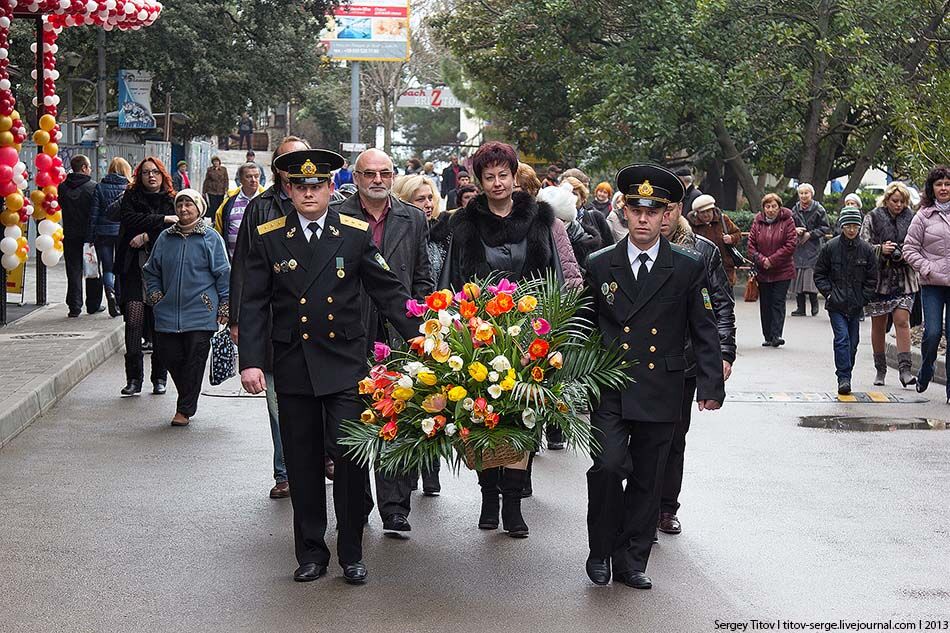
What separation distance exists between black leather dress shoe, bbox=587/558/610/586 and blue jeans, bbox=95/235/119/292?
11184mm

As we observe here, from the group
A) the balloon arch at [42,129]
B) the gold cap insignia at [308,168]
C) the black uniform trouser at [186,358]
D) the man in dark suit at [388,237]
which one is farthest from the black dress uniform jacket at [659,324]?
the balloon arch at [42,129]

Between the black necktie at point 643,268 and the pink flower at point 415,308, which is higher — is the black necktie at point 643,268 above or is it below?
above

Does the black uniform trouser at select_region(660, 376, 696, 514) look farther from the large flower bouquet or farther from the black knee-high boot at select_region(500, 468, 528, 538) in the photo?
the large flower bouquet

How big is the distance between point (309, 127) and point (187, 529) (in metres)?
68.8

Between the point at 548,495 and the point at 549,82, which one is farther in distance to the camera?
the point at 549,82

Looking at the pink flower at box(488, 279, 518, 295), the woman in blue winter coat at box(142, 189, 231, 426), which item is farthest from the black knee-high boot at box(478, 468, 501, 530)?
the woman in blue winter coat at box(142, 189, 231, 426)

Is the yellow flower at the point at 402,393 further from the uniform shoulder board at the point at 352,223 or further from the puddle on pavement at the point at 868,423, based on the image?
the puddle on pavement at the point at 868,423

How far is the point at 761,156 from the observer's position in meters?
27.8

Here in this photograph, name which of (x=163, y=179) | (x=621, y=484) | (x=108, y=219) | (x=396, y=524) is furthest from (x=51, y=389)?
(x=621, y=484)

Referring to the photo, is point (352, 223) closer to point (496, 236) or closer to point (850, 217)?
point (496, 236)

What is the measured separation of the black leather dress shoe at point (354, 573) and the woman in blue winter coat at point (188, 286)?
4.55m

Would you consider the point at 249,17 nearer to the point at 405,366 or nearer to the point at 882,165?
the point at 882,165

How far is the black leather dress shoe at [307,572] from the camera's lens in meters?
6.66

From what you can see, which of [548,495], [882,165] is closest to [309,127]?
[882,165]
